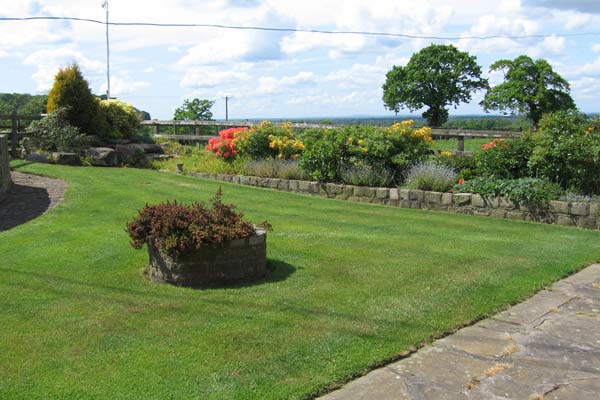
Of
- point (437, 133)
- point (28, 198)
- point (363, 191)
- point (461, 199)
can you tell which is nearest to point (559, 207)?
point (461, 199)

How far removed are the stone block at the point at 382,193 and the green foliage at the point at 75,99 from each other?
1034cm

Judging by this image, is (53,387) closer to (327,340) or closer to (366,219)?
(327,340)

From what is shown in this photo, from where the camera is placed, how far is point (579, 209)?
33.2 feet

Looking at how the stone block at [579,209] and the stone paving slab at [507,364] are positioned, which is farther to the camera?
the stone block at [579,209]

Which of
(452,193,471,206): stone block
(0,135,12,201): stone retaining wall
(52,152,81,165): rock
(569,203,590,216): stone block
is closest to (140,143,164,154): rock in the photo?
(52,152,81,165): rock

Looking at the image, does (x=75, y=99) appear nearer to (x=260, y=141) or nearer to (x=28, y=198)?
(x=260, y=141)

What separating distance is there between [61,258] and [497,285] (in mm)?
4991

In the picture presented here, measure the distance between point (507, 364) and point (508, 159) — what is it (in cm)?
790

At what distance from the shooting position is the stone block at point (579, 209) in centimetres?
1004

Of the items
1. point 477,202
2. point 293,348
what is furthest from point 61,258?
point 477,202

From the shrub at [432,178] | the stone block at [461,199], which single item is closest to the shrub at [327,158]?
the shrub at [432,178]

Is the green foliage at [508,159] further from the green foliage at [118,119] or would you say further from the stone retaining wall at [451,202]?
the green foliage at [118,119]

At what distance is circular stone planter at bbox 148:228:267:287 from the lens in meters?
6.11

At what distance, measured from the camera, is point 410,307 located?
5641mm
